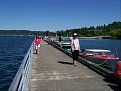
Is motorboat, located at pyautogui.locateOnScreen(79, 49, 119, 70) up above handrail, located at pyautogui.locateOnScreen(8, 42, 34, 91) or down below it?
below

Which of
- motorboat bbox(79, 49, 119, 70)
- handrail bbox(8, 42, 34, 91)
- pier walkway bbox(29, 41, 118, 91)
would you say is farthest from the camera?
motorboat bbox(79, 49, 119, 70)

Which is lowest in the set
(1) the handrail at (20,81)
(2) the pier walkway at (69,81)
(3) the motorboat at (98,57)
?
(3) the motorboat at (98,57)

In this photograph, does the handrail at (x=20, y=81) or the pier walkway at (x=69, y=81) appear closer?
the handrail at (x=20, y=81)

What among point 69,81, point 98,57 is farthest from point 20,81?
point 98,57

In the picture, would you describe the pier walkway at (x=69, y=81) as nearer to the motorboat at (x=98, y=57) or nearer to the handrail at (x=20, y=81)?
the handrail at (x=20, y=81)

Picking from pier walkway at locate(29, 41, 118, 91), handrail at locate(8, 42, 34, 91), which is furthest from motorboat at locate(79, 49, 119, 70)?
handrail at locate(8, 42, 34, 91)

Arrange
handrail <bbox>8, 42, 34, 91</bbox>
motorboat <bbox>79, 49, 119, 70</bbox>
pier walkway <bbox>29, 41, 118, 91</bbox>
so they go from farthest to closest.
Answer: motorboat <bbox>79, 49, 119, 70</bbox>
pier walkway <bbox>29, 41, 118, 91</bbox>
handrail <bbox>8, 42, 34, 91</bbox>

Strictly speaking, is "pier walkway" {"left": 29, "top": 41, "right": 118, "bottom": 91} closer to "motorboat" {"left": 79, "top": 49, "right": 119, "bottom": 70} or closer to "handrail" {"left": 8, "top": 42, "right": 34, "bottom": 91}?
"handrail" {"left": 8, "top": 42, "right": 34, "bottom": 91}

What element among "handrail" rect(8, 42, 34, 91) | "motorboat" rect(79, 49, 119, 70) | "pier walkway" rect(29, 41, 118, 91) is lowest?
"motorboat" rect(79, 49, 119, 70)

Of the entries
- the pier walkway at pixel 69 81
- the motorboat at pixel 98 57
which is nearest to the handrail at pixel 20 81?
the pier walkway at pixel 69 81

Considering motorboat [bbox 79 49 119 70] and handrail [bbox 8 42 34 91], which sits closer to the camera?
handrail [bbox 8 42 34 91]

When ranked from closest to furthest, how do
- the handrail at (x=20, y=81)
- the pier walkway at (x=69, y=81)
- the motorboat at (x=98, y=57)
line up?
the handrail at (x=20, y=81) → the pier walkway at (x=69, y=81) → the motorboat at (x=98, y=57)

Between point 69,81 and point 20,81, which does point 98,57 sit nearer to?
point 69,81

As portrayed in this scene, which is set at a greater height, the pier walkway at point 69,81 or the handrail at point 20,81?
the handrail at point 20,81
